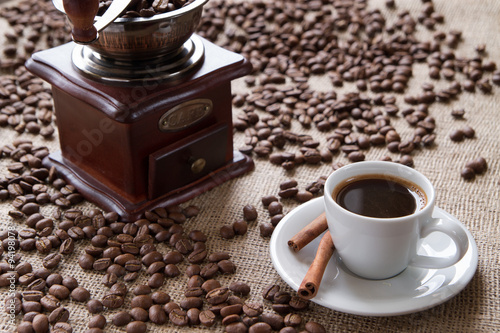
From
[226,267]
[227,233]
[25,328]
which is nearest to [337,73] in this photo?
[227,233]

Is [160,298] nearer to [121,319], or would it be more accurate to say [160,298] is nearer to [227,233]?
[121,319]

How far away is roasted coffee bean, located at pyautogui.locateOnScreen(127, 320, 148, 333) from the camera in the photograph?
1.08 m

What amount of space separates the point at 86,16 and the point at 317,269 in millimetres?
605

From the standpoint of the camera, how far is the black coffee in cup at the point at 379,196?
1.05 m

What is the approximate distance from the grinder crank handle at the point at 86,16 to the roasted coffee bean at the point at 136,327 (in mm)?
518

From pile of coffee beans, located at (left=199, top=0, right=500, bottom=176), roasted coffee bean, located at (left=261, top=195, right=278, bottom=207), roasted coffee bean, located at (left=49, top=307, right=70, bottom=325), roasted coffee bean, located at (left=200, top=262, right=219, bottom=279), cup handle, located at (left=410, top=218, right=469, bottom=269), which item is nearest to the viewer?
cup handle, located at (left=410, top=218, right=469, bottom=269)

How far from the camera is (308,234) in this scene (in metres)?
1.15

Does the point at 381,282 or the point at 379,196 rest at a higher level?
the point at 379,196

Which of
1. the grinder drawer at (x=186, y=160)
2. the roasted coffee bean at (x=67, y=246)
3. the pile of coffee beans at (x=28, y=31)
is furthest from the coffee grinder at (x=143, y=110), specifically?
the pile of coffee beans at (x=28, y=31)

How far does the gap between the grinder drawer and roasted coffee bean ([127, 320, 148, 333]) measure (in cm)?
36

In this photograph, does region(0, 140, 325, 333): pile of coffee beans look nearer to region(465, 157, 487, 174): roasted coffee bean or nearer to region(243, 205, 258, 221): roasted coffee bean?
region(243, 205, 258, 221): roasted coffee bean

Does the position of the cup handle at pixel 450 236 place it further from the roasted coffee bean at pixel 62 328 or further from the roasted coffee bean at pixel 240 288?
the roasted coffee bean at pixel 62 328

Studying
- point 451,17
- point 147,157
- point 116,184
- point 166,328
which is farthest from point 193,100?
point 451,17

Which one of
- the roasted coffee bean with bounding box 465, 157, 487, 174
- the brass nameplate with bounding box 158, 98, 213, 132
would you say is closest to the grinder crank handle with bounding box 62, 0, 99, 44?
the brass nameplate with bounding box 158, 98, 213, 132
